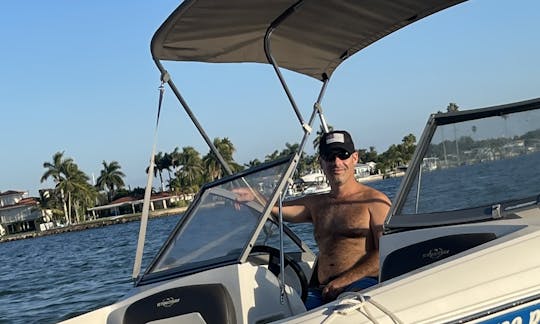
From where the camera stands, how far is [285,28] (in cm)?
450

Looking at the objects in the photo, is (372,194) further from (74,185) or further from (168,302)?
(74,185)

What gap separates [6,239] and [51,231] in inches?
215

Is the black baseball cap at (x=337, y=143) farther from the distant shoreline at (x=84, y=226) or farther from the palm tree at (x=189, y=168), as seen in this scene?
the palm tree at (x=189, y=168)

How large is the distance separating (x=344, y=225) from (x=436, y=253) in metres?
0.92

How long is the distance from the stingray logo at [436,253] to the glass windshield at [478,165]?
421 mm

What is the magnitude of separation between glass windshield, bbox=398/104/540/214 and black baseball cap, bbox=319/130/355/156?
431 millimetres

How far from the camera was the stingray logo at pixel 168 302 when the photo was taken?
3.38m

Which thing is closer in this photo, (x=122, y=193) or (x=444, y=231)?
(x=444, y=231)

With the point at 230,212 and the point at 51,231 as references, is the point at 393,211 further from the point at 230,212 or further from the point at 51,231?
the point at 51,231

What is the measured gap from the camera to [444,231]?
127 inches

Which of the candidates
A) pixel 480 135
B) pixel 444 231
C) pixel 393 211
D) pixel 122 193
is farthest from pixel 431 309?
pixel 122 193

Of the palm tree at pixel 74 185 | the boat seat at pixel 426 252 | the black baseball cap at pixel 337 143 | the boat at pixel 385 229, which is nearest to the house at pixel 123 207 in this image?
the palm tree at pixel 74 185

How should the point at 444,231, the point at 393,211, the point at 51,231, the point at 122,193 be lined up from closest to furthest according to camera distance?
the point at 444,231, the point at 393,211, the point at 51,231, the point at 122,193

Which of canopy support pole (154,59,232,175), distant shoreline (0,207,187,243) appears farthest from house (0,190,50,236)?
canopy support pole (154,59,232,175)
